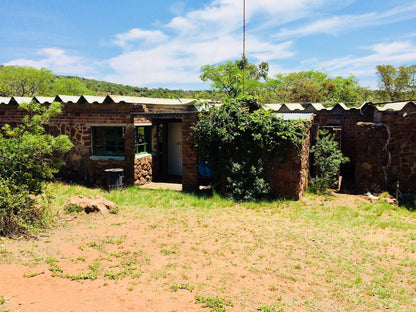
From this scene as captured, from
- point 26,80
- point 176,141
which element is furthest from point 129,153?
point 26,80

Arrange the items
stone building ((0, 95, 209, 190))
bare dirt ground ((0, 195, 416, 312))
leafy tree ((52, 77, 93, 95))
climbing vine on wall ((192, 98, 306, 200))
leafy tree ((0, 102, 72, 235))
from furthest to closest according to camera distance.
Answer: leafy tree ((52, 77, 93, 95)) < stone building ((0, 95, 209, 190)) < climbing vine on wall ((192, 98, 306, 200)) < leafy tree ((0, 102, 72, 235)) < bare dirt ground ((0, 195, 416, 312))

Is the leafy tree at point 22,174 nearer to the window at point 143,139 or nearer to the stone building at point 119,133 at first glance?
the stone building at point 119,133

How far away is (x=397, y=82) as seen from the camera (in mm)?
29016

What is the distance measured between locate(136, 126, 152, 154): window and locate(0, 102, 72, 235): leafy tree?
14.3 ft

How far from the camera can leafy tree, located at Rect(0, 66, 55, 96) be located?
36.5m

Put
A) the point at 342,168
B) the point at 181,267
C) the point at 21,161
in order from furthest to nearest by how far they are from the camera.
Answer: the point at 342,168, the point at 21,161, the point at 181,267

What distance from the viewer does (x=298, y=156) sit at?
9.05 meters

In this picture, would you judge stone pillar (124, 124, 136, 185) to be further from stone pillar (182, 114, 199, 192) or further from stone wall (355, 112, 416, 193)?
stone wall (355, 112, 416, 193)

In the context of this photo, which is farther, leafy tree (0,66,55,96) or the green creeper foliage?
leafy tree (0,66,55,96)

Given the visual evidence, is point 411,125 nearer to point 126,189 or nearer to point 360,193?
point 360,193

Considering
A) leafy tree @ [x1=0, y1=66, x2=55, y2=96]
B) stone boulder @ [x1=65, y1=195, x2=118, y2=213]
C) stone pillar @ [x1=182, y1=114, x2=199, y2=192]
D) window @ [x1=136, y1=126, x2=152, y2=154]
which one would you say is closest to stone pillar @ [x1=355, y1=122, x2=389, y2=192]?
stone pillar @ [x1=182, y1=114, x2=199, y2=192]

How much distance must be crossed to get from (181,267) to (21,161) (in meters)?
4.37

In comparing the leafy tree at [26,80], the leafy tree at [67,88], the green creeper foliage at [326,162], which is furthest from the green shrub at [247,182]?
the leafy tree at [26,80]

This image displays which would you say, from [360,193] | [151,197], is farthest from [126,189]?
[360,193]
